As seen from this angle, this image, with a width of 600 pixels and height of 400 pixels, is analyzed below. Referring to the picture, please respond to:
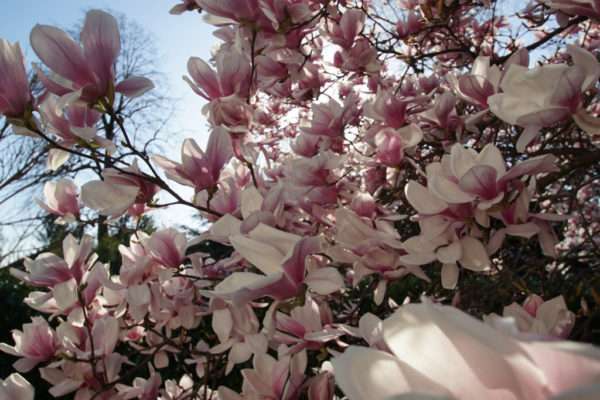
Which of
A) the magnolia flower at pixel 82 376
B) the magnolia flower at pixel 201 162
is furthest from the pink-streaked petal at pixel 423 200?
the magnolia flower at pixel 82 376

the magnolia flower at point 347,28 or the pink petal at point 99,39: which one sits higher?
the magnolia flower at point 347,28

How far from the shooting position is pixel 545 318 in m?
0.78

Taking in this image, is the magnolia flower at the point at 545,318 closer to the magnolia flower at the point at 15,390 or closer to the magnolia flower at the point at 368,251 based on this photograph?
the magnolia flower at the point at 368,251

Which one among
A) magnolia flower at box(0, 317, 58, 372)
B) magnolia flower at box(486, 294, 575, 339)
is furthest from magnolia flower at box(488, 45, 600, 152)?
magnolia flower at box(0, 317, 58, 372)

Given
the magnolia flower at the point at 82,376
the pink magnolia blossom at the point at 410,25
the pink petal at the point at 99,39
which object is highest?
the pink magnolia blossom at the point at 410,25

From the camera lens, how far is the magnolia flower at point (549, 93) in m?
0.61

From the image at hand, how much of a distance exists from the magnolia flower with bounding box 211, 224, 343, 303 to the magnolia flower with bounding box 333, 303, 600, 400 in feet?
1.18

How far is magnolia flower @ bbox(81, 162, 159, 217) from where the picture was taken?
870mm

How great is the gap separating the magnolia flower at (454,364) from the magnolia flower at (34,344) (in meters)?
1.11

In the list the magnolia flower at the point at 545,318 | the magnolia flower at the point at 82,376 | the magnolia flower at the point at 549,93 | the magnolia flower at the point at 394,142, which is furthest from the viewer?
the magnolia flower at the point at 82,376

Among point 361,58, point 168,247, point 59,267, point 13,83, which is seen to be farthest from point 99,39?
point 361,58

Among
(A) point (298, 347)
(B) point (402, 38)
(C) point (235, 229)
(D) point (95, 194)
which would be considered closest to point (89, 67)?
(D) point (95, 194)

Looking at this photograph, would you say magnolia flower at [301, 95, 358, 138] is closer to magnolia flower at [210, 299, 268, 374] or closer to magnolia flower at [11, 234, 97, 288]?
magnolia flower at [210, 299, 268, 374]

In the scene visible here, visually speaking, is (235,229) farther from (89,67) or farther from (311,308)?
(89,67)
